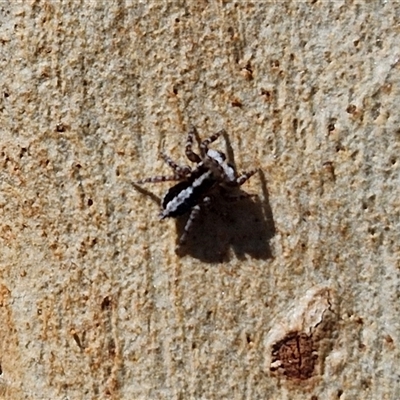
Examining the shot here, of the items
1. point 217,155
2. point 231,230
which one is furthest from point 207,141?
point 231,230

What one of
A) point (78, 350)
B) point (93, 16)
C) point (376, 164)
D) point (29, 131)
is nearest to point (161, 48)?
point (93, 16)

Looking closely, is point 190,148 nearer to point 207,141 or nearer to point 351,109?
point 207,141

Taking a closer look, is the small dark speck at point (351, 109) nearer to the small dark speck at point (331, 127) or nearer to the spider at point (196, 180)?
the small dark speck at point (331, 127)

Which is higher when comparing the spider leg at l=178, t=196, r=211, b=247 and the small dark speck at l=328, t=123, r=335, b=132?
the small dark speck at l=328, t=123, r=335, b=132

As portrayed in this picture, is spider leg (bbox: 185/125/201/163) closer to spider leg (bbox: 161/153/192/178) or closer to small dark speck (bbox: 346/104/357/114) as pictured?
spider leg (bbox: 161/153/192/178)

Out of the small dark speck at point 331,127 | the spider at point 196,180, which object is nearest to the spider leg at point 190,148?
the spider at point 196,180

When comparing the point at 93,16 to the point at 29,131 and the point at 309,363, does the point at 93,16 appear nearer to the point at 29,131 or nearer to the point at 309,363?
the point at 29,131

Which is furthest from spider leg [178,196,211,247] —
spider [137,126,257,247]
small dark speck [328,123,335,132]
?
small dark speck [328,123,335,132]
